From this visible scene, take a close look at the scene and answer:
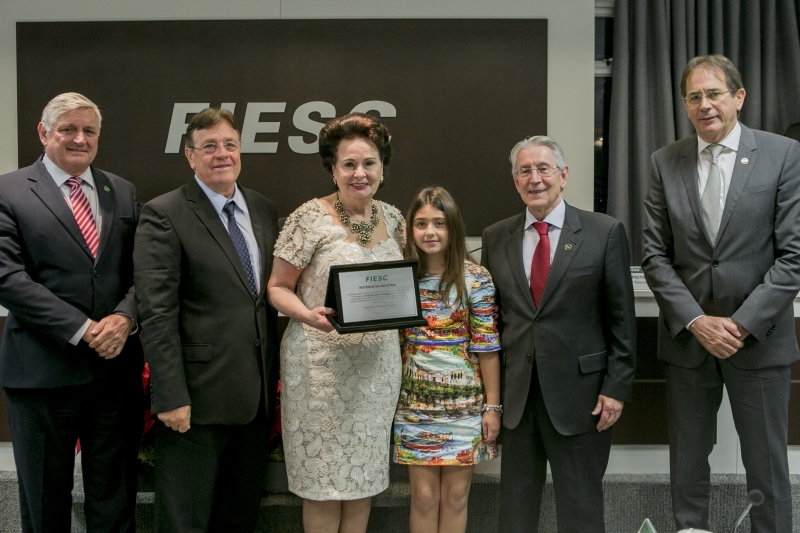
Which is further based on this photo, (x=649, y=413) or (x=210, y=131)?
(x=649, y=413)

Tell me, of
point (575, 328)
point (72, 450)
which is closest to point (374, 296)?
point (575, 328)

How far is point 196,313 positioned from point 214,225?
31 cm

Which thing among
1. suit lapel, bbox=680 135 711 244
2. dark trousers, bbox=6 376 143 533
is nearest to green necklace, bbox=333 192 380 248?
dark trousers, bbox=6 376 143 533

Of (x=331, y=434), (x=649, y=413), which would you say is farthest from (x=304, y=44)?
(x=649, y=413)

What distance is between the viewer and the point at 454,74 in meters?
3.91

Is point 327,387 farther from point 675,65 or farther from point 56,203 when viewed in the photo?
point 675,65

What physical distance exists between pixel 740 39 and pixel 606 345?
8.67 ft

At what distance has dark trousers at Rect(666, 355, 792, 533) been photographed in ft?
7.97

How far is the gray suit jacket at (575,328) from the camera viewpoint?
2377 millimetres

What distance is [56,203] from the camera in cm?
232

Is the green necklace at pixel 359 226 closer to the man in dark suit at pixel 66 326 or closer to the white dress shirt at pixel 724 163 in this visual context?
the man in dark suit at pixel 66 326

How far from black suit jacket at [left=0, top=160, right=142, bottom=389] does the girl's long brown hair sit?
3.44 ft

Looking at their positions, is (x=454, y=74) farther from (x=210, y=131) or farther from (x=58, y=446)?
(x=58, y=446)

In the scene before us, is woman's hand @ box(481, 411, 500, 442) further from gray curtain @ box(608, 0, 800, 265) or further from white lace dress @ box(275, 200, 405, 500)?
gray curtain @ box(608, 0, 800, 265)
